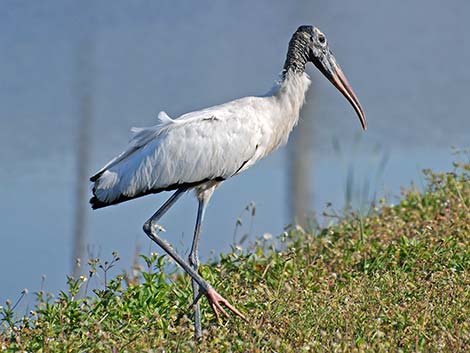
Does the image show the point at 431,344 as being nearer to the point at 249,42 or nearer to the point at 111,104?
the point at 111,104

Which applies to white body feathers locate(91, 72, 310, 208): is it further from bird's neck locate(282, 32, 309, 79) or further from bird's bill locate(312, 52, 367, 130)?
bird's bill locate(312, 52, 367, 130)

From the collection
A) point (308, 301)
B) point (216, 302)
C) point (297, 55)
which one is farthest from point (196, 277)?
point (297, 55)

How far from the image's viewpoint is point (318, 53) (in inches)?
247

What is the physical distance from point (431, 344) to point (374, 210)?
9.06 feet

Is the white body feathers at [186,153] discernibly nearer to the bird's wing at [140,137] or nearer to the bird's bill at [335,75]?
the bird's wing at [140,137]

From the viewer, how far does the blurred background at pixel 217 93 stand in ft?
29.6

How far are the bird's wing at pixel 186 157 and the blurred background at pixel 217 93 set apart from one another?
1.86 metres

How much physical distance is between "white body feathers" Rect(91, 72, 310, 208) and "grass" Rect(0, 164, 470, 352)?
0.39 meters

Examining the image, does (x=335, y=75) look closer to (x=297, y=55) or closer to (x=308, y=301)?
(x=297, y=55)

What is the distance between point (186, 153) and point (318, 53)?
38.0 inches

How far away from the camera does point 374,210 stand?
7.56 metres

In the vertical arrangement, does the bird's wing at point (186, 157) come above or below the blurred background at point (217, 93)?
below

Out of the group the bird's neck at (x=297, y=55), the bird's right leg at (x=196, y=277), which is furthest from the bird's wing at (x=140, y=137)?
the bird's neck at (x=297, y=55)

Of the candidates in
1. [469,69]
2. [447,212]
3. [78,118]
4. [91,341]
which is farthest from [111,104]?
[91,341]
